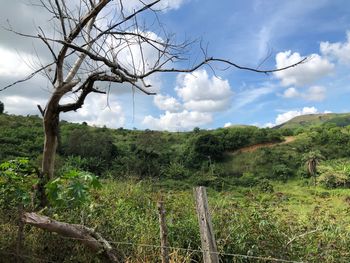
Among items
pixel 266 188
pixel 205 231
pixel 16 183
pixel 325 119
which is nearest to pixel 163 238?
pixel 205 231

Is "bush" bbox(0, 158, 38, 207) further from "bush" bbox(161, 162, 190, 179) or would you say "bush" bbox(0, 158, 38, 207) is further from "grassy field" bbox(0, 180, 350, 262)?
"bush" bbox(161, 162, 190, 179)

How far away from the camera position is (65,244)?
15.4ft

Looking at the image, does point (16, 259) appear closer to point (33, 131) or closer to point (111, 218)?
point (111, 218)

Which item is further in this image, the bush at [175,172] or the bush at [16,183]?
the bush at [175,172]

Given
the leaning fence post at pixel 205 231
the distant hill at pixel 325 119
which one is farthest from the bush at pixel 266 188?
the distant hill at pixel 325 119

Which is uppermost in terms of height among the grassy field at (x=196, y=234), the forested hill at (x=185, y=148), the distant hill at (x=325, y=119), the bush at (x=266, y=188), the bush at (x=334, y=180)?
the distant hill at (x=325, y=119)

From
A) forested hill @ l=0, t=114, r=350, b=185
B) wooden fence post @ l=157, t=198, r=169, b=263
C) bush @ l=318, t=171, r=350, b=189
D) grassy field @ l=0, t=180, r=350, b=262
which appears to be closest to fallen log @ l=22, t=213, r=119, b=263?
grassy field @ l=0, t=180, r=350, b=262

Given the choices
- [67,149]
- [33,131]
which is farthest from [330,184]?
[33,131]

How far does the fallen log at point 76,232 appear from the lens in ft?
14.1

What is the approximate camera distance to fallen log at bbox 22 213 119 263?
429 centimetres

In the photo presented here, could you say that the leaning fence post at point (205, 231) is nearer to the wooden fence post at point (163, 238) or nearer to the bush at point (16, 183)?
the wooden fence post at point (163, 238)

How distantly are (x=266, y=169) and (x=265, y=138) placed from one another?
259 inches

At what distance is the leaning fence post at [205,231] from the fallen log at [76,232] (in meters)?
1.30

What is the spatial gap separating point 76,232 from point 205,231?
1553 mm
